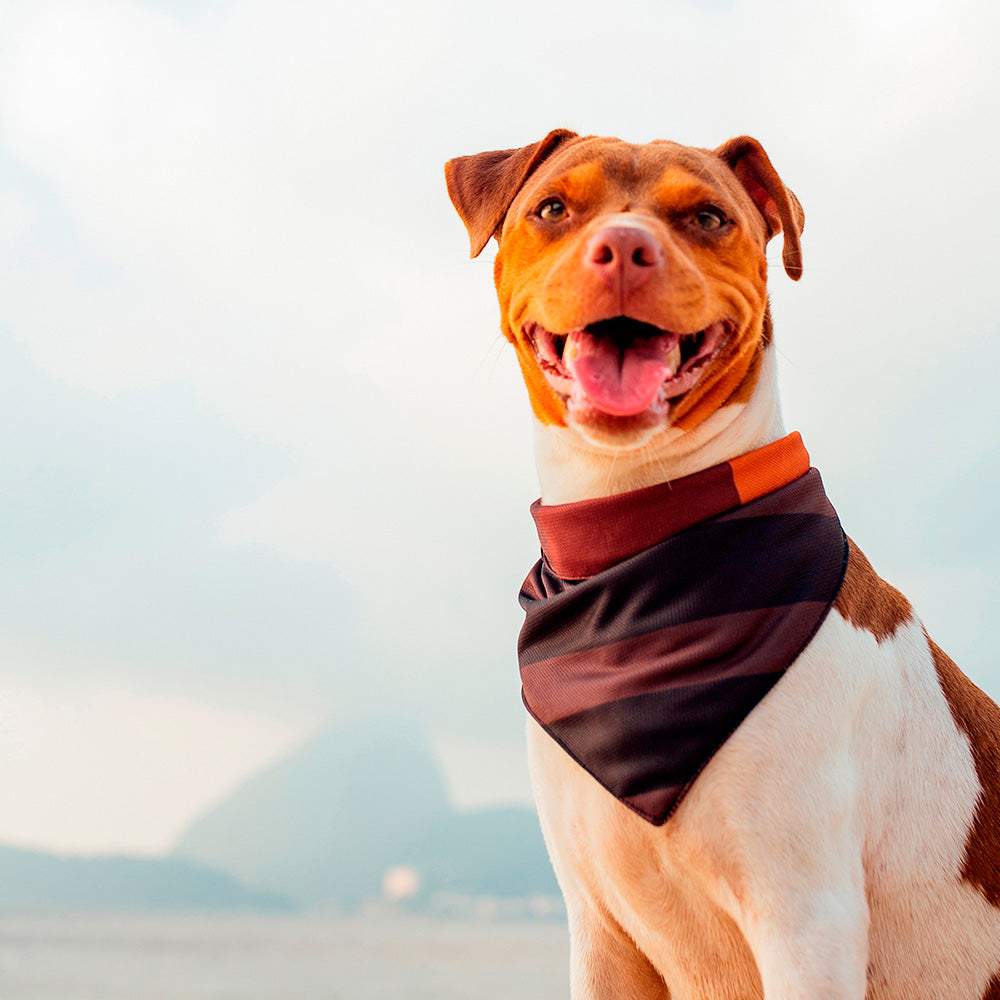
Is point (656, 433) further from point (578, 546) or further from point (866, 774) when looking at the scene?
point (866, 774)

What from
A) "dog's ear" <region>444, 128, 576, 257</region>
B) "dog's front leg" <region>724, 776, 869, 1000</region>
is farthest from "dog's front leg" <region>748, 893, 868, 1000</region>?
"dog's ear" <region>444, 128, 576, 257</region>

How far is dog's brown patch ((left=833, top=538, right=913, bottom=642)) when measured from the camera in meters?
2.97

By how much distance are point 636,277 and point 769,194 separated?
106 cm

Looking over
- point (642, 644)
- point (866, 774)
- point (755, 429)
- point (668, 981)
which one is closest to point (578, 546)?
point (642, 644)

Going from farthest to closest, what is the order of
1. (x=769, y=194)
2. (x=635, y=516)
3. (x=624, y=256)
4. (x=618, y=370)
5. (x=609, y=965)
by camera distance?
(x=769, y=194), (x=609, y=965), (x=635, y=516), (x=618, y=370), (x=624, y=256)

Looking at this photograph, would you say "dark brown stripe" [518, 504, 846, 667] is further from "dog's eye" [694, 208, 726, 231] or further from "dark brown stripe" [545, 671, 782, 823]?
"dog's eye" [694, 208, 726, 231]

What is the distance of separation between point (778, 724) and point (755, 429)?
0.88 meters

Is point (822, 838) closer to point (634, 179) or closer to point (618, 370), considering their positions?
point (618, 370)

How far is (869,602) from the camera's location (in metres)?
3.06

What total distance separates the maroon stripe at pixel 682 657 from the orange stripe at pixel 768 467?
0.37 m

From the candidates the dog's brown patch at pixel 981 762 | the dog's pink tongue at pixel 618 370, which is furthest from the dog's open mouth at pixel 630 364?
the dog's brown patch at pixel 981 762

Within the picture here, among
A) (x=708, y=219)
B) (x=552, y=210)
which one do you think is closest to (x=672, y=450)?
(x=708, y=219)

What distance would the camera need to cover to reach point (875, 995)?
2875 millimetres

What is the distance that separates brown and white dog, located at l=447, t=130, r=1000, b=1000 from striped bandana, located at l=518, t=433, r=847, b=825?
0.08 m
